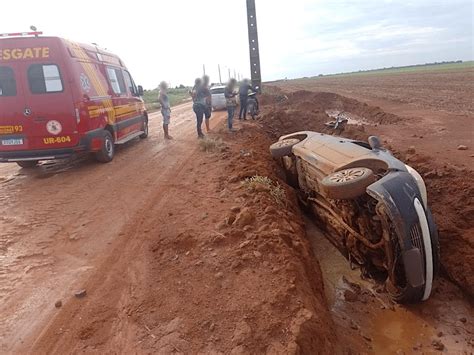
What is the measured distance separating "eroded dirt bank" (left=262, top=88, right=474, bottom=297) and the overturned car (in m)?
1.04

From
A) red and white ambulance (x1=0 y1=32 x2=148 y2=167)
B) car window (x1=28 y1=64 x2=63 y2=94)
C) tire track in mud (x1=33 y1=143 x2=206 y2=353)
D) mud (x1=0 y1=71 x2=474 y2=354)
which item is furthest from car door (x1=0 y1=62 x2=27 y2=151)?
tire track in mud (x1=33 y1=143 x2=206 y2=353)

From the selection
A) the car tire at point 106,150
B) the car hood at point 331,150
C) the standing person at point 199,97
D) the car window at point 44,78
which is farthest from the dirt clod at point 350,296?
the standing person at point 199,97

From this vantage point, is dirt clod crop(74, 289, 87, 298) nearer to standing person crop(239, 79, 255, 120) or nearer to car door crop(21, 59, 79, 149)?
car door crop(21, 59, 79, 149)

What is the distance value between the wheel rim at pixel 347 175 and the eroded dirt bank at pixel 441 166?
1813 mm

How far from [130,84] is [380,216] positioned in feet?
30.4

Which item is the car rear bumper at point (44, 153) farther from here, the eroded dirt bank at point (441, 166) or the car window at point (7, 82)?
the eroded dirt bank at point (441, 166)

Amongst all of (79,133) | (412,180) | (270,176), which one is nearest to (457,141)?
(270,176)

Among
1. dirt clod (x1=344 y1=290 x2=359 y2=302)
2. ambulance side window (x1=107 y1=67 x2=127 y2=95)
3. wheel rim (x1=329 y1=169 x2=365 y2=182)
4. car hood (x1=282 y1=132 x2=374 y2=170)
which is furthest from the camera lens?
ambulance side window (x1=107 y1=67 x2=127 y2=95)

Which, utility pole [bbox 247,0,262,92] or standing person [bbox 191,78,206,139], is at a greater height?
utility pole [bbox 247,0,262,92]

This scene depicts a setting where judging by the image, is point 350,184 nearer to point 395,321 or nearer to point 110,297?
point 395,321

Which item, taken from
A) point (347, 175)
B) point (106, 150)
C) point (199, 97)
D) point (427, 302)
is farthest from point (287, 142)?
point (199, 97)

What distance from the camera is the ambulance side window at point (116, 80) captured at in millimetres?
9773

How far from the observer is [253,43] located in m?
21.1

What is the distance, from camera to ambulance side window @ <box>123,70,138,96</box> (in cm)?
1111
